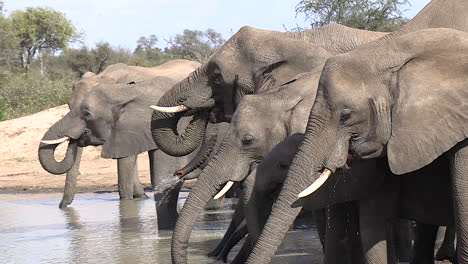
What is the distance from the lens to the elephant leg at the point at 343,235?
549 cm

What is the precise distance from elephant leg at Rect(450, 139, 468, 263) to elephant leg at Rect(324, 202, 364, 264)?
95 centimetres

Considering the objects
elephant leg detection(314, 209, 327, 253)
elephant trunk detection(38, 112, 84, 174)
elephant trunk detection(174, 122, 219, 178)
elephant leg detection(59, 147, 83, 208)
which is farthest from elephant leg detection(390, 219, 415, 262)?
elephant leg detection(59, 147, 83, 208)

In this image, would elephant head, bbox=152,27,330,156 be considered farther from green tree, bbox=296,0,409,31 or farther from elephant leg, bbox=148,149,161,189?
green tree, bbox=296,0,409,31

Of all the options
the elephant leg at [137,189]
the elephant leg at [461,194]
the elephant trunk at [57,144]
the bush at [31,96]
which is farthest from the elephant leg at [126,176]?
the bush at [31,96]

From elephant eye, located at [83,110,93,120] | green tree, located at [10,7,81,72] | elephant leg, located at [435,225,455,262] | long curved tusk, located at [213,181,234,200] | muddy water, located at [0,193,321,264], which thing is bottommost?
muddy water, located at [0,193,321,264]

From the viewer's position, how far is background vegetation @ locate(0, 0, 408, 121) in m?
20.6

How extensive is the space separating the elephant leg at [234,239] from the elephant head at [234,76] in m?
0.86

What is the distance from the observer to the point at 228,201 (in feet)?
39.1

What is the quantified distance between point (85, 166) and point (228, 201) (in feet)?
17.0

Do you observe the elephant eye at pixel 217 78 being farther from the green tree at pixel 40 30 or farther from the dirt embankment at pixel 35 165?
the green tree at pixel 40 30

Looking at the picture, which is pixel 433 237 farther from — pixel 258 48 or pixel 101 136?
pixel 101 136

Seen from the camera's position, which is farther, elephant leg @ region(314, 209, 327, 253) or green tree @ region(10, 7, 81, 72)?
green tree @ region(10, 7, 81, 72)

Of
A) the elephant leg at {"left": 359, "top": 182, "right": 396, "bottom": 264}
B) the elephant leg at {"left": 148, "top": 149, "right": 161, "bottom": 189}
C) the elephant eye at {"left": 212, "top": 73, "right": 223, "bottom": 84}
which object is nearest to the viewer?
the elephant leg at {"left": 359, "top": 182, "right": 396, "bottom": 264}

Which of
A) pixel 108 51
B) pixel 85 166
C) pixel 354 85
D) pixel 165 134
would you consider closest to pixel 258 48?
pixel 165 134
